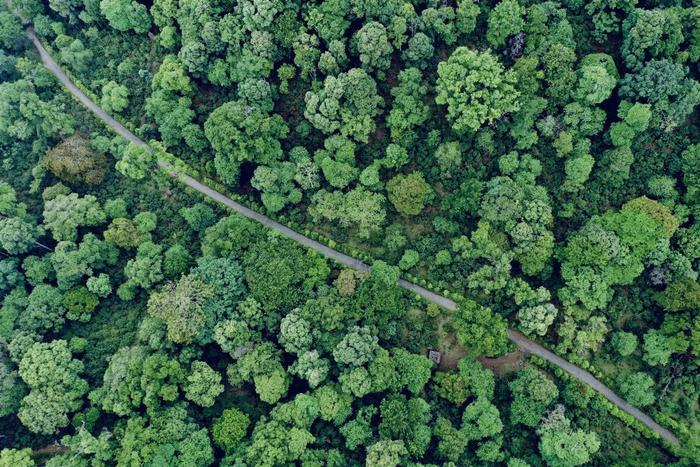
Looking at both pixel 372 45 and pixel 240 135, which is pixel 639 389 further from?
pixel 240 135

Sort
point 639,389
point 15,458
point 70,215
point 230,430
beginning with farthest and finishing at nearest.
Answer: point 70,215 → point 639,389 → point 230,430 → point 15,458

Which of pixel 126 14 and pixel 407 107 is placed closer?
pixel 407 107

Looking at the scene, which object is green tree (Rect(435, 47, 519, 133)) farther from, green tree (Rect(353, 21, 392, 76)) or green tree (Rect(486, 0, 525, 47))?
green tree (Rect(353, 21, 392, 76))

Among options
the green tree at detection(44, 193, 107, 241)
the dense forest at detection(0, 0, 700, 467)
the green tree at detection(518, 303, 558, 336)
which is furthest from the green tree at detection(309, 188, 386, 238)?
the green tree at detection(44, 193, 107, 241)

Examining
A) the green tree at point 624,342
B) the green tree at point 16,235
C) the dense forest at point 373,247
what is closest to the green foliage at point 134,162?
the dense forest at point 373,247

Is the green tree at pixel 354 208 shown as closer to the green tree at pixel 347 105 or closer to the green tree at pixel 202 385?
the green tree at pixel 347 105

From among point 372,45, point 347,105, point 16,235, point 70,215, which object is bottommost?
point 16,235

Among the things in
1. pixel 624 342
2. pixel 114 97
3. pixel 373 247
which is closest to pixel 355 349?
pixel 373 247

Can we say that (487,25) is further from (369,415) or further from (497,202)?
(369,415)
